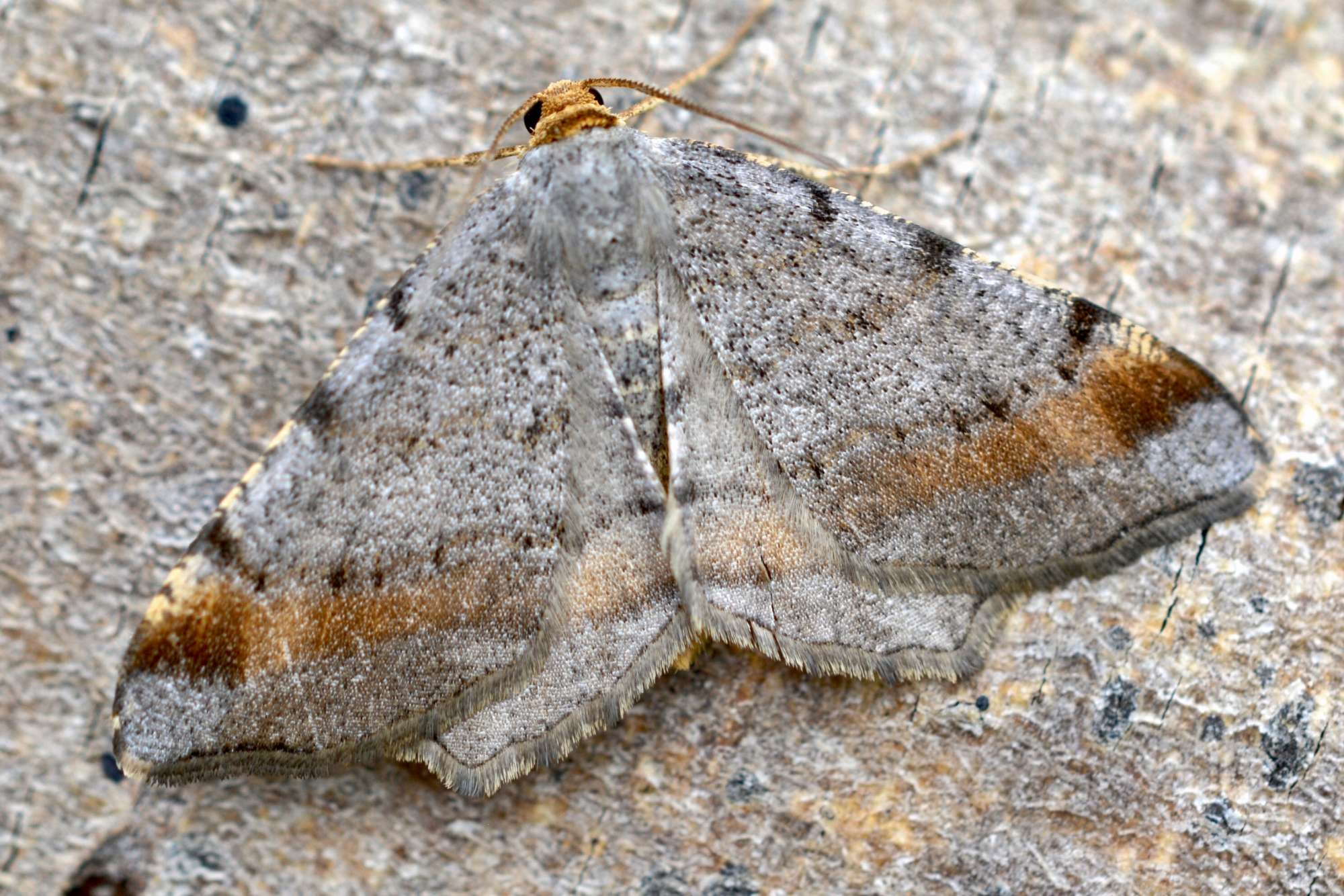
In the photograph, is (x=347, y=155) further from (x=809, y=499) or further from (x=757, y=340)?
(x=809, y=499)

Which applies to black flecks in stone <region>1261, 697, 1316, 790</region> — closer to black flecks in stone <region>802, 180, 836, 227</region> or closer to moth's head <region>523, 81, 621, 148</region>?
black flecks in stone <region>802, 180, 836, 227</region>

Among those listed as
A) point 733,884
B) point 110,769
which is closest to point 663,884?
point 733,884

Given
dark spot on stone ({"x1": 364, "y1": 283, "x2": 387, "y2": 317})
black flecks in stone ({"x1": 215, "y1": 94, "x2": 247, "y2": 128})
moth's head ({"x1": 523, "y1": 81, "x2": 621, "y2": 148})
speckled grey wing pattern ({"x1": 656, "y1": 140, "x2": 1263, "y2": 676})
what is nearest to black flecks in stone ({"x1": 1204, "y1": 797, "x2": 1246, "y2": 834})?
speckled grey wing pattern ({"x1": 656, "y1": 140, "x2": 1263, "y2": 676})

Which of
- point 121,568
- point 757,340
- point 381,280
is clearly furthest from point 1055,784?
point 121,568

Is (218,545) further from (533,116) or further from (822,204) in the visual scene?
(822,204)

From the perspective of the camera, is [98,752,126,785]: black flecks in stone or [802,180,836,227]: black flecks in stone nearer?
[802,180,836,227]: black flecks in stone

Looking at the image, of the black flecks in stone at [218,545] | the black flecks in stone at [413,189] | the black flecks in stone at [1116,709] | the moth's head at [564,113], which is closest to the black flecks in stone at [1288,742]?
the black flecks in stone at [1116,709]
